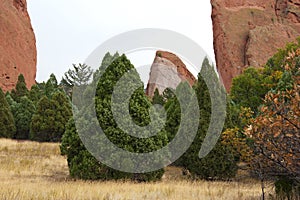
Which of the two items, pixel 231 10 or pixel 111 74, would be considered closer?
pixel 111 74

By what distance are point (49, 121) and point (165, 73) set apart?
33.1 meters

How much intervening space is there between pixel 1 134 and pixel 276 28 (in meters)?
38.5

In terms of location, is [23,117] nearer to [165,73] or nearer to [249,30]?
[165,73]

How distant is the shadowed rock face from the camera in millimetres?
52344

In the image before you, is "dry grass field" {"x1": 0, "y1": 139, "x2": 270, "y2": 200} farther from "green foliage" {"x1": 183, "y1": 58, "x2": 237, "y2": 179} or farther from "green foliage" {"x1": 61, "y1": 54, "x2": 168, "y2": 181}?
"green foliage" {"x1": 183, "y1": 58, "x2": 237, "y2": 179}

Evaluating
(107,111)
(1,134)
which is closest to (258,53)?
(1,134)

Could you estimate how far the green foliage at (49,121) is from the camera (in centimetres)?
2414

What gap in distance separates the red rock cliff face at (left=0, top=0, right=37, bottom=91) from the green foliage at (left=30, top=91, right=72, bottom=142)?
2272 cm

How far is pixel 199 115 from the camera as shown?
1229cm

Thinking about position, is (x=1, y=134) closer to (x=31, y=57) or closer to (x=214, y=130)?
(x=214, y=130)

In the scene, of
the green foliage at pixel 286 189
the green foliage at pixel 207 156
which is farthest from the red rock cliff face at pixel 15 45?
the green foliage at pixel 286 189

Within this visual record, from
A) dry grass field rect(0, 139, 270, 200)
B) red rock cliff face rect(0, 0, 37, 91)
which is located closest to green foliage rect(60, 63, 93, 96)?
red rock cliff face rect(0, 0, 37, 91)

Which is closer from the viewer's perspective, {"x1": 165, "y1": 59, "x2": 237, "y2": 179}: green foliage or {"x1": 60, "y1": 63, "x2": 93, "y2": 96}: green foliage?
{"x1": 165, "y1": 59, "x2": 237, "y2": 179}: green foliage

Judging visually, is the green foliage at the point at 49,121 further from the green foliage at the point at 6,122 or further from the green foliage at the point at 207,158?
the green foliage at the point at 207,158
